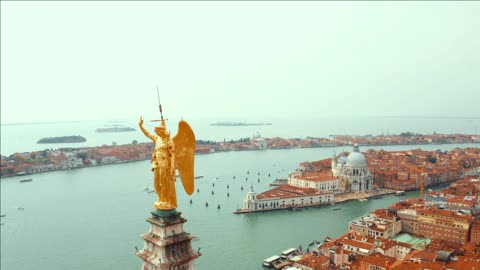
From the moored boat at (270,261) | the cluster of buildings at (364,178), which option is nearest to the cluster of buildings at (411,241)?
the moored boat at (270,261)

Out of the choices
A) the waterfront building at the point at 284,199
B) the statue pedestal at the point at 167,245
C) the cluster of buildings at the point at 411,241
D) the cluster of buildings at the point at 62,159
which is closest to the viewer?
the statue pedestal at the point at 167,245

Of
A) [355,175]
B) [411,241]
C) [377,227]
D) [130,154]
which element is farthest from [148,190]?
[130,154]

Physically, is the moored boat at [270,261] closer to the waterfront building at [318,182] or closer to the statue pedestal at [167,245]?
the statue pedestal at [167,245]

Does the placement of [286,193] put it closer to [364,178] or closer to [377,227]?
[364,178]

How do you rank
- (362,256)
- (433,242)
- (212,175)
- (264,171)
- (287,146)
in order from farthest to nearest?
(287,146) → (264,171) → (212,175) → (433,242) → (362,256)

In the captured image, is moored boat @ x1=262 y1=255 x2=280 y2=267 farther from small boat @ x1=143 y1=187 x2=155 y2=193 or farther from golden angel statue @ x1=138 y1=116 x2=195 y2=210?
small boat @ x1=143 y1=187 x2=155 y2=193

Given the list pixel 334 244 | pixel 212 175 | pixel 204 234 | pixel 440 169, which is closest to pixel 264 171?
pixel 212 175

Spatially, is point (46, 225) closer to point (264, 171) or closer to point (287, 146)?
point (264, 171)
